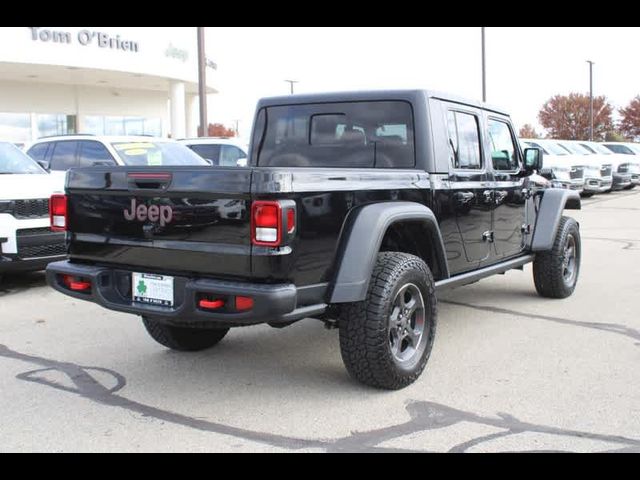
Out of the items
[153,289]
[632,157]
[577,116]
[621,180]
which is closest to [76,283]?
[153,289]

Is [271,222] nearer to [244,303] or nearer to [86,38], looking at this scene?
[244,303]

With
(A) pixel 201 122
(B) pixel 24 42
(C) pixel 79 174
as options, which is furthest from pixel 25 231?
(B) pixel 24 42

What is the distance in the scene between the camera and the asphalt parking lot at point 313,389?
11.9ft

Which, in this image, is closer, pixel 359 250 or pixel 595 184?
pixel 359 250

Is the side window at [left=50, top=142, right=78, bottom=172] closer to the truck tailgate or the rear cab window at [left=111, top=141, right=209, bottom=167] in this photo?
the rear cab window at [left=111, top=141, right=209, bottom=167]

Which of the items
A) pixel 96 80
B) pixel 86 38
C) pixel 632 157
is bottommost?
pixel 632 157

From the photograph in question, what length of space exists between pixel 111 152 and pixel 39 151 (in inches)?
73.4

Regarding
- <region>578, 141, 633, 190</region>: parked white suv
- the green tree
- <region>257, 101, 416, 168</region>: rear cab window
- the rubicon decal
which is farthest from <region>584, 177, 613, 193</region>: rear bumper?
the green tree

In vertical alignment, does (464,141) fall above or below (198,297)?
above

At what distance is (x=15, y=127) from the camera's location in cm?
2892

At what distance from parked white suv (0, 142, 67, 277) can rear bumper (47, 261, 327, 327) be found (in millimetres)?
3193
